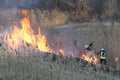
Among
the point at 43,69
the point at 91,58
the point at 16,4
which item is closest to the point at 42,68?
the point at 43,69

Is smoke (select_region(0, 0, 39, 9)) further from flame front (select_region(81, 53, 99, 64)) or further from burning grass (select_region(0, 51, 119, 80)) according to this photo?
burning grass (select_region(0, 51, 119, 80))

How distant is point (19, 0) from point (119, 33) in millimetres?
10266

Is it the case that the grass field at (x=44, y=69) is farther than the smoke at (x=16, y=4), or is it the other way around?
the smoke at (x=16, y=4)

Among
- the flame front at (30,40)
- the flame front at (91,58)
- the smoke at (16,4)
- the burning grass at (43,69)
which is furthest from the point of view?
the smoke at (16,4)

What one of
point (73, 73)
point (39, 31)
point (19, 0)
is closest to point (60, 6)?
point (19, 0)

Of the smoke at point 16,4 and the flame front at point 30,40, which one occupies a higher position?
the smoke at point 16,4

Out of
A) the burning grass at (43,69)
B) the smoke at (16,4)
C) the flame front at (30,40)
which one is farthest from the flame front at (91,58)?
the smoke at (16,4)

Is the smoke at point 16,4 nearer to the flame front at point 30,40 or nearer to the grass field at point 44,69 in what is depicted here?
the flame front at point 30,40

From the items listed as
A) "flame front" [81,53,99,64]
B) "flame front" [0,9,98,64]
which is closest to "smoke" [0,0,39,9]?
"flame front" [0,9,98,64]

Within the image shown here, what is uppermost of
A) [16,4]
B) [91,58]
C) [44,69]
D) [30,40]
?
[16,4]

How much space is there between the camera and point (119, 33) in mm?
15188

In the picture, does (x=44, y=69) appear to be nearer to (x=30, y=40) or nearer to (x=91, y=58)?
(x=91, y=58)

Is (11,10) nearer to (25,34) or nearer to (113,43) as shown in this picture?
(25,34)

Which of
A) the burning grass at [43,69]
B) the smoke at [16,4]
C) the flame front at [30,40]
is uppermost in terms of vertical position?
the smoke at [16,4]
